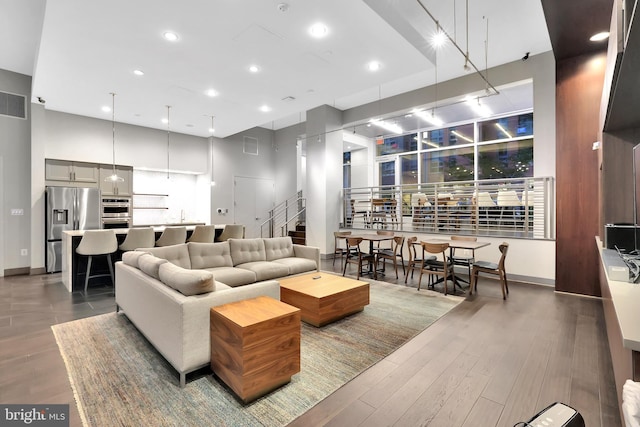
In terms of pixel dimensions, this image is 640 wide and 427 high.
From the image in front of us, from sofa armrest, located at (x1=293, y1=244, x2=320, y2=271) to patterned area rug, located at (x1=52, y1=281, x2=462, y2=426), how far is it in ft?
4.83

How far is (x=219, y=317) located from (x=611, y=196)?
451 centimetres

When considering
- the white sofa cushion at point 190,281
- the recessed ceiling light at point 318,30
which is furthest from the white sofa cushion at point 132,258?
the recessed ceiling light at point 318,30

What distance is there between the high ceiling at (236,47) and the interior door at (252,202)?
11.5 feet

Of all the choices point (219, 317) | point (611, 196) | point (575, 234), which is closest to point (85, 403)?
point (219, 317)

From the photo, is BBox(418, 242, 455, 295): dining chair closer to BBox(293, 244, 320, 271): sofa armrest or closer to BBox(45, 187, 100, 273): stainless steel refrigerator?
BBox(293, 244, 320, 271): sofa armrest

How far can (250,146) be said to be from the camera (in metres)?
9.90

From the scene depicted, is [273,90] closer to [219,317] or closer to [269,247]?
[269,247]

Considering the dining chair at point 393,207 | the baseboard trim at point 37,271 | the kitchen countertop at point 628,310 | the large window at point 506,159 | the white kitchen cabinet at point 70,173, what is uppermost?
the large window at point 506,159

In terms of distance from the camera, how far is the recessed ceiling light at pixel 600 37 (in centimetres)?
373

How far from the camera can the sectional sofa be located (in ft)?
7.41

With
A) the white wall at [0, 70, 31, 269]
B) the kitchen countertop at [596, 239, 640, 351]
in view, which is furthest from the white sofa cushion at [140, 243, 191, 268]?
the white wall at [0, 70, 31, 269]

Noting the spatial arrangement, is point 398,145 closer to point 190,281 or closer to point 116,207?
point 116,207

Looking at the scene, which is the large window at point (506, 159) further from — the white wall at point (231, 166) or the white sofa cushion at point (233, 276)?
the white sofa cushion at point (233, 276)

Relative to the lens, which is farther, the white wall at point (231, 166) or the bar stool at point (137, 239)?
the white wall at point (231, 166)
